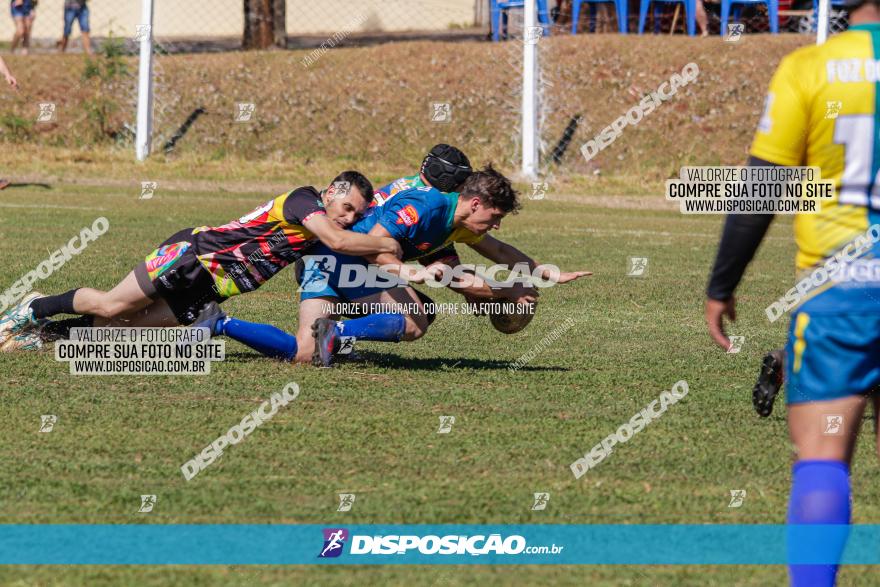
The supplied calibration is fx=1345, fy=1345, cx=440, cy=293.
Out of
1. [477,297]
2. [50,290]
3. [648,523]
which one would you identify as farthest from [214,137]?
[648,523]

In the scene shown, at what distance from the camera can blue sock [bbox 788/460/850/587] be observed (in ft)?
13.2

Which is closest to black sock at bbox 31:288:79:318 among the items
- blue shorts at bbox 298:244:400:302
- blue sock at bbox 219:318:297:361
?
blue sock at bbox 219:318:297:361

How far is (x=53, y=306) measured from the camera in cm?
854

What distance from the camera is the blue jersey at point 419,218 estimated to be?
Answer: 811 cm

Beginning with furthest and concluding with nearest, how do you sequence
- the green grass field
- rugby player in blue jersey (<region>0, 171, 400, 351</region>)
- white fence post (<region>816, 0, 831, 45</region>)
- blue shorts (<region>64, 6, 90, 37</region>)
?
blue shorts (<region>64, 6, 90, 37</region>), white fence post (<region>816, 0, 831, 45</region>), rugby player in blue jersey (<region>0, 171, 400, 351</region>), the green grass field

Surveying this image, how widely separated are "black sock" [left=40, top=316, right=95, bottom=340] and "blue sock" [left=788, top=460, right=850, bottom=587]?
567 centimetres

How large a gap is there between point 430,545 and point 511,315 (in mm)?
3736

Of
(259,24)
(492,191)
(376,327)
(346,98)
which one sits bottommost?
(376,327)

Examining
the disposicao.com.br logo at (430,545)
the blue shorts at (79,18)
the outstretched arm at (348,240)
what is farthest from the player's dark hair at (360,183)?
the blue shorts at (79,18)

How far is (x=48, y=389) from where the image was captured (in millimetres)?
7539

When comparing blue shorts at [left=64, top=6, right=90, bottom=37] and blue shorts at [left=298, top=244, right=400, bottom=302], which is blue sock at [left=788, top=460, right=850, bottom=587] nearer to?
blue shorts at [left=298, top=244, right=400, bottom=302]

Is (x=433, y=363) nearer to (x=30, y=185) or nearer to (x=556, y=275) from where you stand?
(x=556, y=275)

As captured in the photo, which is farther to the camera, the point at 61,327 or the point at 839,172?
the point at 61,327

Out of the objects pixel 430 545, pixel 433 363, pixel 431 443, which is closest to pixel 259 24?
pixel 433 363
